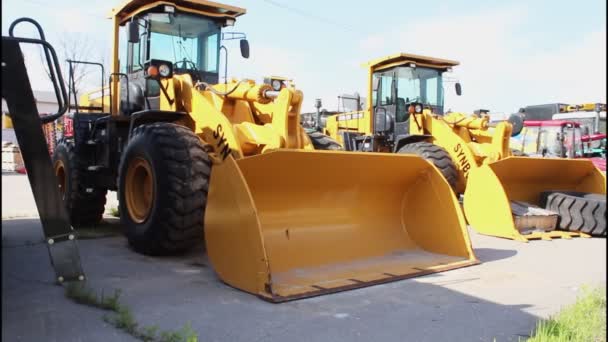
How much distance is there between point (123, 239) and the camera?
6.56 metres

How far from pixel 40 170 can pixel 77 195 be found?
184 inches

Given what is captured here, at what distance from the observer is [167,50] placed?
670cm

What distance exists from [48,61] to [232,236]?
1867 millimetres

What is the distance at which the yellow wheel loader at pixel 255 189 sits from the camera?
4391 millimetres

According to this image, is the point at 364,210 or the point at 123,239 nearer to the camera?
the point at 364,210

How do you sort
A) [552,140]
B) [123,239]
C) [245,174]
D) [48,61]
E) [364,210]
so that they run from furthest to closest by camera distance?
[552,140] → [123,239] → [364,210] → [245,174] → [48,61]

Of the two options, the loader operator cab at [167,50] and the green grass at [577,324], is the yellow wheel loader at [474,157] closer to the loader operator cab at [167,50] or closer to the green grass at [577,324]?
the green grass at [577,324]

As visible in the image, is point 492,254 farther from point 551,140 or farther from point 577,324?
point 551,140

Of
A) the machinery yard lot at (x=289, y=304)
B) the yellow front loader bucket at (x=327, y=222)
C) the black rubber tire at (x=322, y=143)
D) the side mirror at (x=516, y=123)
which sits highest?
the side mirror at (x=516, y=123)

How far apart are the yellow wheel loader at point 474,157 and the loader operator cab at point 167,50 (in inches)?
150

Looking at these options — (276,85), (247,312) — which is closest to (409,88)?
(276,85)

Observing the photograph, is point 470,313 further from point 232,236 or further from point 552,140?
point 552,140

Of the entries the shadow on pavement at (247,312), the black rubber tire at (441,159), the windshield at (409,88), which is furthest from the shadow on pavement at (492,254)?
the windshield at (409,88)

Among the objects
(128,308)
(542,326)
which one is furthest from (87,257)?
(542,326)
